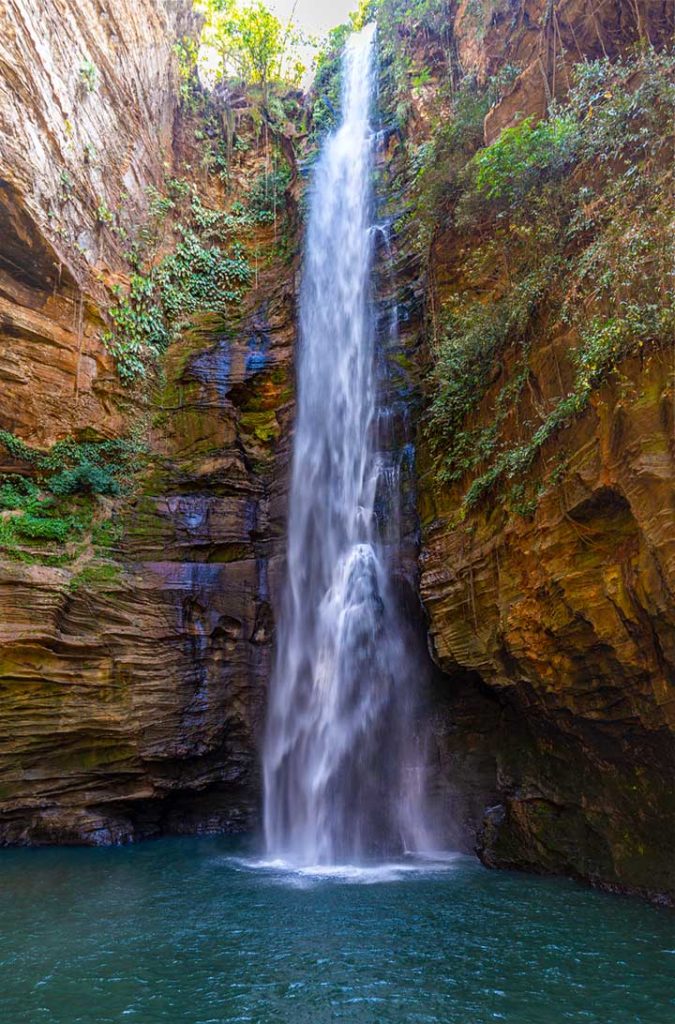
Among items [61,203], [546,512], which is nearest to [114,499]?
[61,203]

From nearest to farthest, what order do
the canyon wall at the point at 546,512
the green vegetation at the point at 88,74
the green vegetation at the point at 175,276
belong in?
1. the canyon wall at the point at 546,512
2. the green vegetation at the point at 88,74
3. the green vegetation at the point at 175,276

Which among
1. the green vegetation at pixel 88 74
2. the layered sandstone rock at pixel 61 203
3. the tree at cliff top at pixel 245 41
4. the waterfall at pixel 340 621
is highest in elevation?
the tree at cliff top at pixel 245 41

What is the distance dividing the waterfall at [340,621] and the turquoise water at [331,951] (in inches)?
78.6

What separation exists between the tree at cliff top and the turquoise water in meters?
20.2

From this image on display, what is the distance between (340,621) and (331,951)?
236 inches

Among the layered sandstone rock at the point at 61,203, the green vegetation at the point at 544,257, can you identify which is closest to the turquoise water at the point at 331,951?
the green vegetation at the point at 544,257

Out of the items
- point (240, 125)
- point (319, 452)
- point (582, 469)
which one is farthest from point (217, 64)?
point (582, 469)

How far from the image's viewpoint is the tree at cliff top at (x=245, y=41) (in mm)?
19734

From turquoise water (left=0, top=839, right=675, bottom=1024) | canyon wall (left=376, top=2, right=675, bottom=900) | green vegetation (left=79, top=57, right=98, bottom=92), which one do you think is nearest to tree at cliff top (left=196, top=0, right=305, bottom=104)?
green vegetation (left=79, top=57, right=98, bottom=92)

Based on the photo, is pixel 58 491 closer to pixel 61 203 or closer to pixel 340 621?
pixel 61 203

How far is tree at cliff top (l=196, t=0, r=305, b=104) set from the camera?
64.7 feet

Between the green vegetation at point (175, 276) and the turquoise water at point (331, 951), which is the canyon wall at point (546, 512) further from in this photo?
the green vegetation at point (175, 276)

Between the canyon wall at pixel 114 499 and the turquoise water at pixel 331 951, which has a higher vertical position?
the canyon wall at pixel 114 499

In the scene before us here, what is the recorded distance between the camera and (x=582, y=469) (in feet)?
23.2
